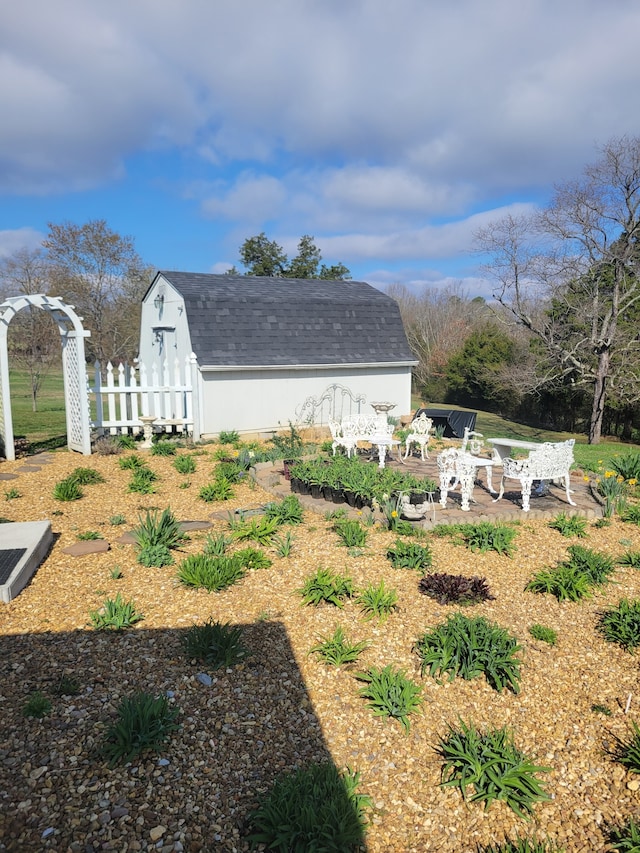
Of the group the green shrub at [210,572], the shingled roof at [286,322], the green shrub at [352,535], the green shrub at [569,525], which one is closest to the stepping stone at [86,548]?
the green shrub at [210,572]

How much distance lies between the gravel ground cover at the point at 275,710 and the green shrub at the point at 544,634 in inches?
3.2

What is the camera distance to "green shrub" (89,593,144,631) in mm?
4242

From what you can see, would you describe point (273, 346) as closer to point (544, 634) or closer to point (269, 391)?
point (269, 391)

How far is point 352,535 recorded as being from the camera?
5996 mm

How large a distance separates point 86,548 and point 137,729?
10.4ft

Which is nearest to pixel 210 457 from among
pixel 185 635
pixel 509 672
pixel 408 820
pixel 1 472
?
A: pixel 1 472

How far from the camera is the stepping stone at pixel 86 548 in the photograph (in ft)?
18.7

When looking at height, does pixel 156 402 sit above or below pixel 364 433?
above

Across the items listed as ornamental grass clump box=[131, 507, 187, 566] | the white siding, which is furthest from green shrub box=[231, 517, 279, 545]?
the white siding

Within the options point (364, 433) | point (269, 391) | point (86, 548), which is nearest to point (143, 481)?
point (86, 548)

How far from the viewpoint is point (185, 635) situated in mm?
4016

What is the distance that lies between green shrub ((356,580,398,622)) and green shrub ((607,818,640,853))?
2069mm

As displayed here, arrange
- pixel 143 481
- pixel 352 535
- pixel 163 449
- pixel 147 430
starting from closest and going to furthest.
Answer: pixel 352 535 < pixel 143 481 < pixel 163 449 < pixel 147 430

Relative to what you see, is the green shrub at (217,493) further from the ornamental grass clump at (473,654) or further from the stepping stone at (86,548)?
the ornamental grass clump at (473,654)
